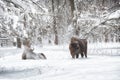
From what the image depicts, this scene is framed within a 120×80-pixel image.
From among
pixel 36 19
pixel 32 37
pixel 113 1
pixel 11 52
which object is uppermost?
pixel 113 1

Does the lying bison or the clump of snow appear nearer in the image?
the clump of snow

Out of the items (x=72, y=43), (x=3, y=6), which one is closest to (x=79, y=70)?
(x=3, y=6)

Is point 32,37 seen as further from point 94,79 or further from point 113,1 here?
point 113,1

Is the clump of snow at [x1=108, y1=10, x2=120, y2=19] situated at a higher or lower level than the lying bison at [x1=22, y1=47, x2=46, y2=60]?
higher

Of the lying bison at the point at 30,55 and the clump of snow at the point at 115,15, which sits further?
the lying bison at the point at 30,55

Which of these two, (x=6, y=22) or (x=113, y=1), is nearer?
(x=6, y=22)

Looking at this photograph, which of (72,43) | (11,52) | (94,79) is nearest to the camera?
(94,79)

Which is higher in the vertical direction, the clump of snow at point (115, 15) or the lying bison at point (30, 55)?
the clump of snow at point (115, 15)

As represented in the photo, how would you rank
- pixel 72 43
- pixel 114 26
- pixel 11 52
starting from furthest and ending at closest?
pixel 11 52, pixel 114 26, pixel 72 43

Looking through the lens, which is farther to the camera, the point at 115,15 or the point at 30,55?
the point at 30,55

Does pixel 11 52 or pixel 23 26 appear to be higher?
pixel 23 26

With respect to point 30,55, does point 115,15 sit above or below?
above

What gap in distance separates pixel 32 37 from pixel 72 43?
176 inches

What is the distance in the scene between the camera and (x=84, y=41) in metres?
14.8
